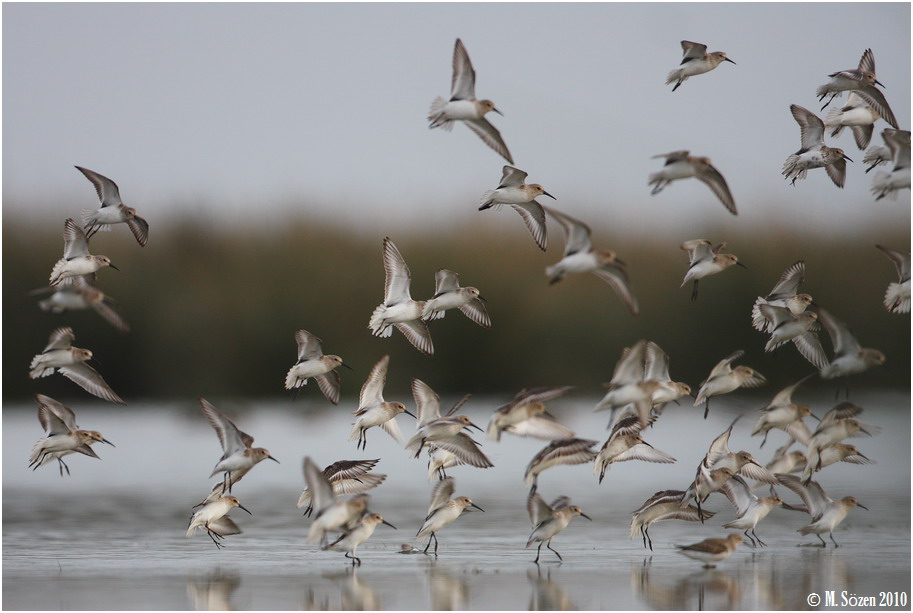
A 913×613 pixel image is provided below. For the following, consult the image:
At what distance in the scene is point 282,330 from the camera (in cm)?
2361

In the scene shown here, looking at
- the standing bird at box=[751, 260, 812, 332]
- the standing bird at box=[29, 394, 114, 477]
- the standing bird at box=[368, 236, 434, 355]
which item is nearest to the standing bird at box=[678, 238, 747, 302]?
the standing bird at box=[751, 260, 812, 332]

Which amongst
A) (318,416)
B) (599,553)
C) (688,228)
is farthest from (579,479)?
(688,228)

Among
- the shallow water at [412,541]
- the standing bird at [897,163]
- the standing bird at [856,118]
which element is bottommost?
the shallow water at [412,541]

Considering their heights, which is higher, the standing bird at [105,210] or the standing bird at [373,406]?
the standing bird at [105,210]

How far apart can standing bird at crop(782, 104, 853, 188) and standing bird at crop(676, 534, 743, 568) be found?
9.81ft

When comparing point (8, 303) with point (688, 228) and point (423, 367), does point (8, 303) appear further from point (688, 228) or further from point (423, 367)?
point (688, 228)

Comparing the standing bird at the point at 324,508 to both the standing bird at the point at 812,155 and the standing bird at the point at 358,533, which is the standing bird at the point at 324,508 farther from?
the standing bird at the point at 812,155

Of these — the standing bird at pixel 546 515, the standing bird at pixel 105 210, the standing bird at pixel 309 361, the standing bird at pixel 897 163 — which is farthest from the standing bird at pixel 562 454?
the standing bird at pixel 105 210

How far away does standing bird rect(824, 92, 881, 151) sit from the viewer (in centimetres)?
1010

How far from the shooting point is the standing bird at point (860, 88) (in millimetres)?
9867

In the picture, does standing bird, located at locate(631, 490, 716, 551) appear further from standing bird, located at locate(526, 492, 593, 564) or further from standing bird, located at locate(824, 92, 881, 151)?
standing bird, located at locate(824, 92, 881, 151)

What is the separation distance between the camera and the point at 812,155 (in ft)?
33.1

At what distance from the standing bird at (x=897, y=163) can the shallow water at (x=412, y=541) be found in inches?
114

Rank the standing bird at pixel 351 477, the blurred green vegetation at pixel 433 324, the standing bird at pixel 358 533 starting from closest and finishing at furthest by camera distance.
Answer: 1. the standing bird at pixel 358 533
2. the standing bird at pixel 351 477
3. the blurred green vegetation at pixel 433 324
